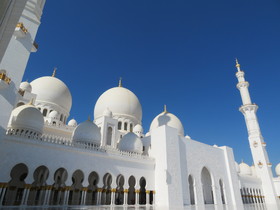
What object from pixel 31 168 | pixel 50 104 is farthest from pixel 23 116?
pixel 50 104

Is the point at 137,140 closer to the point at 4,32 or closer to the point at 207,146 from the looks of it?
the point at 207,146

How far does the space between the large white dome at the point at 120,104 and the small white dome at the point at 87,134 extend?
7487mm

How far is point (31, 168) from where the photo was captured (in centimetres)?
905

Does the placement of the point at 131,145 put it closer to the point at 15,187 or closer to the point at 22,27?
the point at 15,187

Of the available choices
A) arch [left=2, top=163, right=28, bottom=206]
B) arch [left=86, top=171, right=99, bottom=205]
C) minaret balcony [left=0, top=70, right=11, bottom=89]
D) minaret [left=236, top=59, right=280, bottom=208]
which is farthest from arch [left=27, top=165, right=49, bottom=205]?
minaret [left=236, top=59, right=280, bottom=208]

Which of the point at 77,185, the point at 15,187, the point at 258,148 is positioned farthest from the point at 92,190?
the point at 258,148

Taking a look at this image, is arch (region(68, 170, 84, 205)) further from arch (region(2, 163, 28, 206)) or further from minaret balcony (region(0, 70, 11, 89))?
minaret balcony (region(0, 70, 11, 89))

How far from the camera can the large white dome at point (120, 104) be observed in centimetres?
2170

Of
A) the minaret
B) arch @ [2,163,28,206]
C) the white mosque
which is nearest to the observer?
the white mosque

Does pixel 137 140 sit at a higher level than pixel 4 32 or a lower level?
higher

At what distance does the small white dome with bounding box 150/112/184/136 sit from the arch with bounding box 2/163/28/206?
43.4 ft

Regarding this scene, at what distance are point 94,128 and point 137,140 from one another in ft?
11.9

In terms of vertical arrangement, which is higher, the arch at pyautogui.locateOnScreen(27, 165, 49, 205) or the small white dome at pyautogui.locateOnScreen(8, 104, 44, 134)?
the small white dome at pyautogui.locateOnScreen(8, 104, 44, 134)

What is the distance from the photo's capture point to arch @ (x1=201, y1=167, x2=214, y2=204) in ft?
57.2
